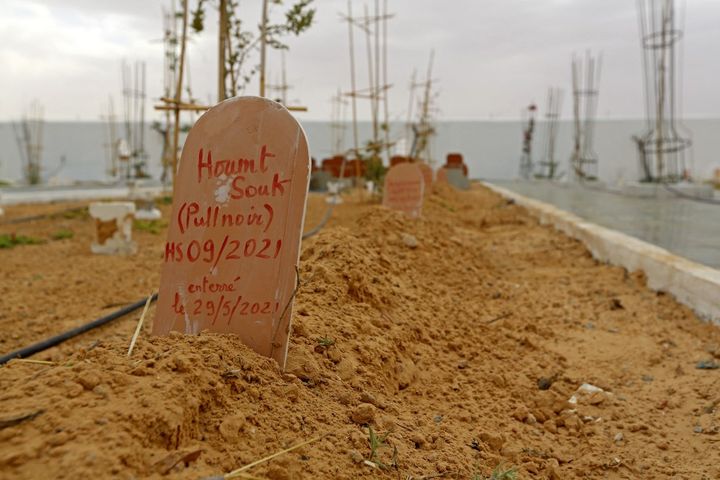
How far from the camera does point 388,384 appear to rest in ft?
5.99

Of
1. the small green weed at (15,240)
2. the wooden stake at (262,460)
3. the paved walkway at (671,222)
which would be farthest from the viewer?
the small green weed at (15,240)

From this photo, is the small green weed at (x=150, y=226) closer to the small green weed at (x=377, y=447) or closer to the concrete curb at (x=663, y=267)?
the concrete curb at (x=663, y=267)

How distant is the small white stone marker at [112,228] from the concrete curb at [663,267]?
12.8ft

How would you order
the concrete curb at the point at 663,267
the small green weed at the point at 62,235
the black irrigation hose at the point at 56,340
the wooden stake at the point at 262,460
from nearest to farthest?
1. the wooden stake at the point at 262,460
2. the black irrigation hose at the point at 56,340
3. the concrete curb at the point at 663,267
4. the small green weed at the point at 62,235

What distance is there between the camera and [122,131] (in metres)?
32.6

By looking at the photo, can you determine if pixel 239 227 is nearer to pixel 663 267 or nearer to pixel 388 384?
pixel 388 384

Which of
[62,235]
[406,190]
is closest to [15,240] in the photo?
[62,235]

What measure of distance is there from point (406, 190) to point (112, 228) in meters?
2.57

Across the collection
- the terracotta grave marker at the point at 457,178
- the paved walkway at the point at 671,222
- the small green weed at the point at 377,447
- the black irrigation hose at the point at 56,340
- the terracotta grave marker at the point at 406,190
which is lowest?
the black irrigation hose at the point at 56,340

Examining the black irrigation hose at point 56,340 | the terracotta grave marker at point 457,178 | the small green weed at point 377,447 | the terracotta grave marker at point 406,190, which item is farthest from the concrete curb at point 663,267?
the terracotta grave marker at point 457,178

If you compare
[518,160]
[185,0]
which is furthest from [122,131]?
[185,0]

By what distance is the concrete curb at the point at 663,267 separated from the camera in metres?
3.02

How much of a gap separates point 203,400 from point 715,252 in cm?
412

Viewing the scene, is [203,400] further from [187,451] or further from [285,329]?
[285,329]
